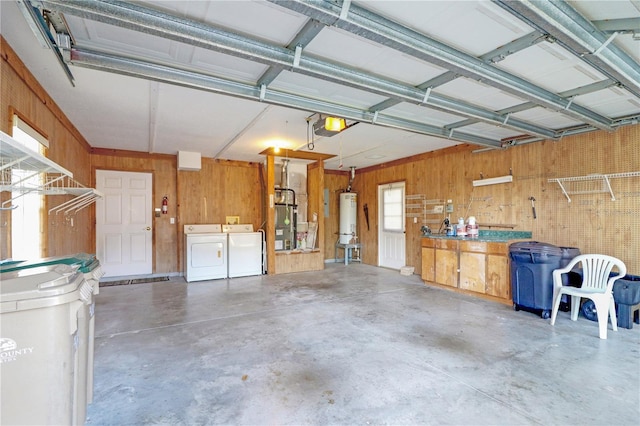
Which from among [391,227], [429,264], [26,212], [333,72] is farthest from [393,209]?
[26,212]

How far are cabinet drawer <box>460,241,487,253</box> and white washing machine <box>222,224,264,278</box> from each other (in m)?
3.87

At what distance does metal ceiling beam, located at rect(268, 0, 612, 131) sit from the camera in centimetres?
173

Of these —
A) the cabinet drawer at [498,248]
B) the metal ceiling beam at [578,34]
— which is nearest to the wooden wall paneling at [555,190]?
the cabinet drawer at [498,248]

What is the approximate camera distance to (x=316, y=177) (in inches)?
279

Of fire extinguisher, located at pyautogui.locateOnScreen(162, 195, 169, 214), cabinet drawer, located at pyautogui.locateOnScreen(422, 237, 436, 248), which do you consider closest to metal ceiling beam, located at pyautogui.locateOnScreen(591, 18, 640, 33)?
cabinet drawer, located at pyautogui.locateOnScreen(422, 237, 436, 248)

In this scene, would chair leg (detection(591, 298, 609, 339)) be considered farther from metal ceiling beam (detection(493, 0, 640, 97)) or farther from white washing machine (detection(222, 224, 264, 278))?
white washing machine (detection(222, 224, 264, 278))

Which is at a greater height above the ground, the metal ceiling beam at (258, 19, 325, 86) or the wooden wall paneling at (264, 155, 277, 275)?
the metal ceiling beam at (258, 19, 325, 86)

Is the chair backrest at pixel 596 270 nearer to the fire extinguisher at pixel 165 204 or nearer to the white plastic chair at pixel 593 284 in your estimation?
the white plastic chair at pixel 593 284

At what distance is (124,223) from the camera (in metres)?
6.19

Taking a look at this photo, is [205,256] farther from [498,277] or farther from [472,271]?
[498,277]

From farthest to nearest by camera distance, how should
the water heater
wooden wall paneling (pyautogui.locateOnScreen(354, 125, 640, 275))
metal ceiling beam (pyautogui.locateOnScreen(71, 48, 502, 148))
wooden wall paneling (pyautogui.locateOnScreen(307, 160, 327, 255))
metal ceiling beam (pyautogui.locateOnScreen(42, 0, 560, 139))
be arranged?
the water heater < wooden wall paneling (pyautogui.locateOnScreen(307, 160, 327, 255)) < wooden wall paneling (pyautogui.locateOnScreen(354, 125, 640, 275)) < metal ceiling beam (pyautogui.locateOnScreen(71, 48, 502, 148)) < metal ceiling beam (pyautogui.locateOnScreen(42, 0, 560, 139))

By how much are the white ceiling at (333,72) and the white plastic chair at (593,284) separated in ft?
5.39

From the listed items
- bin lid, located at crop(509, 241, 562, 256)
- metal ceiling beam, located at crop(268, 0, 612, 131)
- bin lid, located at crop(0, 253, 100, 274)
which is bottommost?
bin lid, located at crop(509, 241, 562, 256)

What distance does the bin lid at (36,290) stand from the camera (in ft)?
4.15
